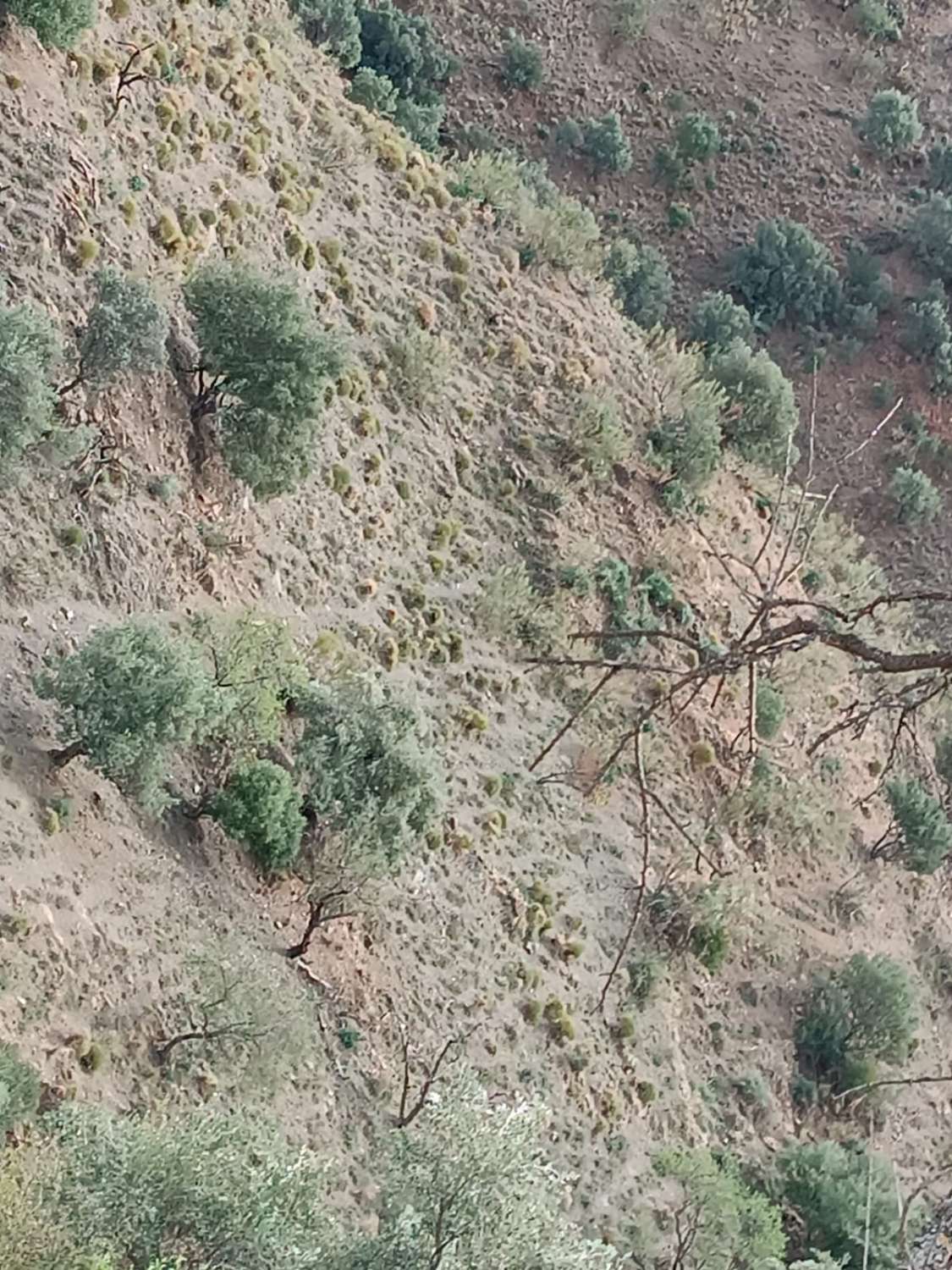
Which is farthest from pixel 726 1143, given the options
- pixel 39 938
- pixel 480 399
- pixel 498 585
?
pixel 480 399

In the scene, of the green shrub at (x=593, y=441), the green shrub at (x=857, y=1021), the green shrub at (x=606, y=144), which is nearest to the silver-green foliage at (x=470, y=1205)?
the green shrub at (x=857, y=1021)

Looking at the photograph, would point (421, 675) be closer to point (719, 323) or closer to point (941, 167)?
point (719, 323)

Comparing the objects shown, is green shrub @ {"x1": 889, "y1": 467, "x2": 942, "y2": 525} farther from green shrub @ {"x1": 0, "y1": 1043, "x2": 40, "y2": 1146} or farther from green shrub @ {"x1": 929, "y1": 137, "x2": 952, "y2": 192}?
green shrub @ {"x1": 0, "y1": 1043, "x2": 40, "y2": 1146}

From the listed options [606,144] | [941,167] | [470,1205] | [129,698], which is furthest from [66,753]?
[941,167]

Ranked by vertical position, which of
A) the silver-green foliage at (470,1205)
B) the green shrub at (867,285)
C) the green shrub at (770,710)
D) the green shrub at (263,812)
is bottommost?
the green shrub at (263,812)

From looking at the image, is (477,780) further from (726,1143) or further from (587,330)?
(587,330)

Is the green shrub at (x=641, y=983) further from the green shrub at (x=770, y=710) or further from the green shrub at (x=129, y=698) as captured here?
the green shrub at (x=129, y=698)
